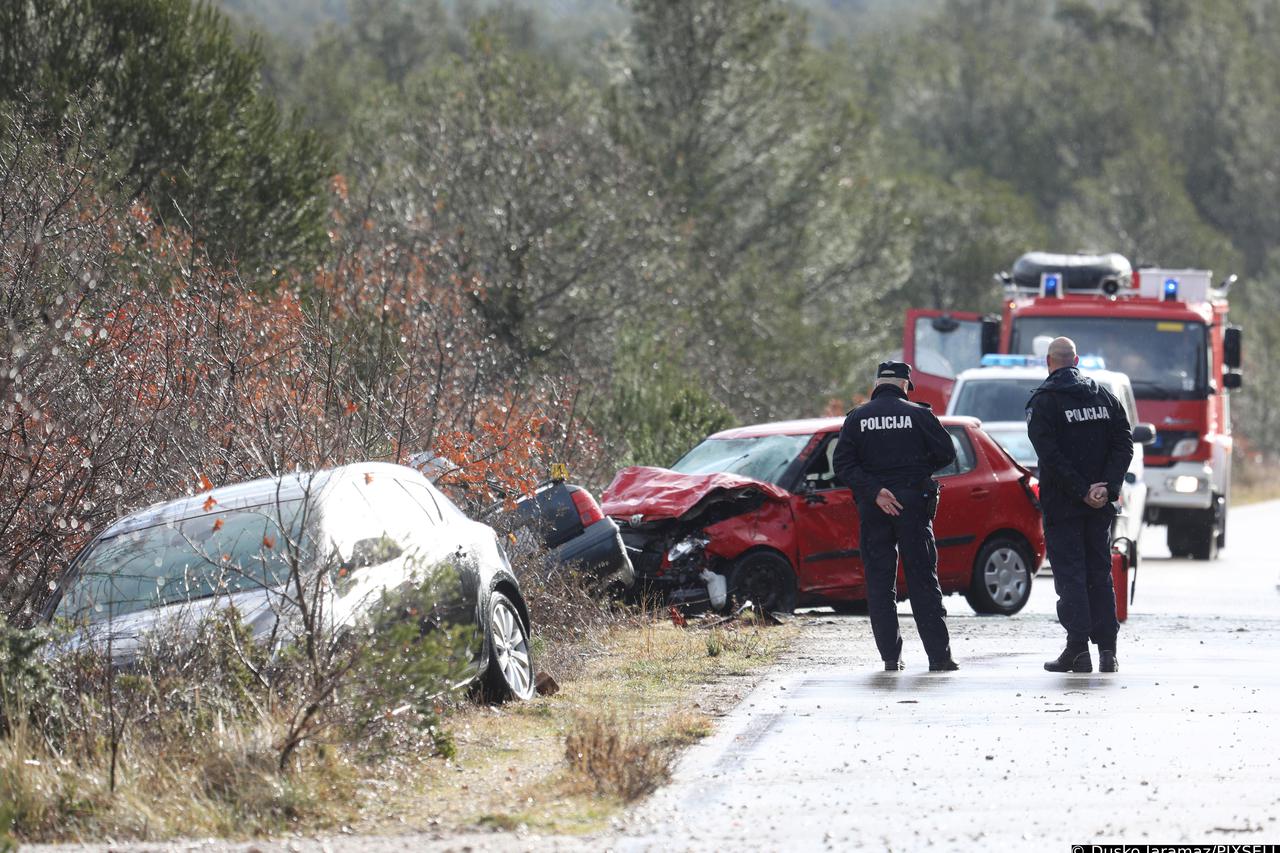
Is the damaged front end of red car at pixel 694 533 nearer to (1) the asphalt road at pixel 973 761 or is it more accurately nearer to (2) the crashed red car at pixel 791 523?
(2) the crashed red car at pixel 791 523

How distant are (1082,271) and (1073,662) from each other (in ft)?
46.9

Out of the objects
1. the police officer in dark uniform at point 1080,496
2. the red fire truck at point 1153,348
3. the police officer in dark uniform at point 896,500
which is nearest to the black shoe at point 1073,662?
the police officer in dark uniform at point 1080,496

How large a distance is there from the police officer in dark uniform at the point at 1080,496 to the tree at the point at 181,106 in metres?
10.5

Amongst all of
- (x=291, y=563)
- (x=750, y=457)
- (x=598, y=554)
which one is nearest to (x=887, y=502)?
(x=598, y=554)

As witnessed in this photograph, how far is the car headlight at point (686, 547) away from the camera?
47.4ft

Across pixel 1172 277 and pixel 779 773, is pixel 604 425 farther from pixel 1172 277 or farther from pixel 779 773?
pixel 779 773

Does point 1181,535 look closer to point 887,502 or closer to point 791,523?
point 791,523

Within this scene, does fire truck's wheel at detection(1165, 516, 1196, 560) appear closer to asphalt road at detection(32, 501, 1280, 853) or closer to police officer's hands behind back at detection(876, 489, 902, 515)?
asphalt road at detection(32, 501, 1280, 853)

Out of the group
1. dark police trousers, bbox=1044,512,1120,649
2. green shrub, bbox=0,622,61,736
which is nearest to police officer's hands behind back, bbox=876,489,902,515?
dark police trousers, bbox=1044,512,1120,649

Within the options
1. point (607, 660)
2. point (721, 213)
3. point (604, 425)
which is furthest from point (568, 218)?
point (607, 660)

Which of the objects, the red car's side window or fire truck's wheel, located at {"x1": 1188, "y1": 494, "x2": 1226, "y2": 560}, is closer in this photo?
the red car's side window

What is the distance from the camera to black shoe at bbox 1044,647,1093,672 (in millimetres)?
11383

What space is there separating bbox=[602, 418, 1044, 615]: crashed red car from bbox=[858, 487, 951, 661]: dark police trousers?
2.84m

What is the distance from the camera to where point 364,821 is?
23.7 ft
